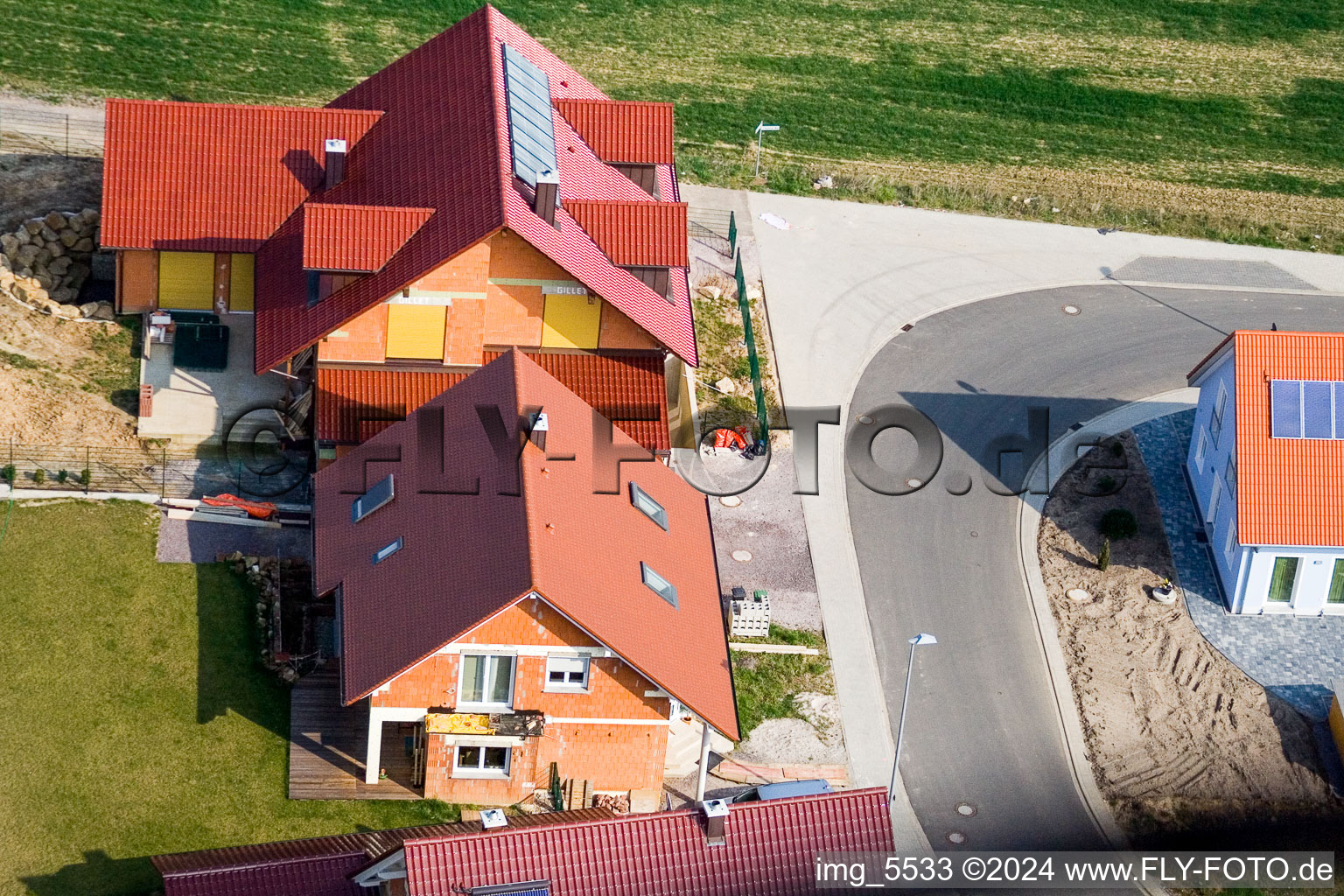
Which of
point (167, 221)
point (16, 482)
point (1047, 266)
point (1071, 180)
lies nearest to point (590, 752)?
point (16, 482)

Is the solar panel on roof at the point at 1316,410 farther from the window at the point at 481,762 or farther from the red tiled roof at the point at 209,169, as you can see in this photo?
the red tiled roof at the point at 209,169

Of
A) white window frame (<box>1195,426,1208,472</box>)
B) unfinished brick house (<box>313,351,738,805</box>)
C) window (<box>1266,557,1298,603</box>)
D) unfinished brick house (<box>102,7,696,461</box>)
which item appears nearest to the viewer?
unfinished brick house (<box>313,351,738,805</box>)

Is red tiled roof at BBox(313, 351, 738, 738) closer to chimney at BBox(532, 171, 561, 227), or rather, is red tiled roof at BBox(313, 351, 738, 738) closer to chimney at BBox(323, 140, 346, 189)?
chimney at BBox(532, 171, 561, 227)

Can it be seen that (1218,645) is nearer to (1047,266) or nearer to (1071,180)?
(1047,266)

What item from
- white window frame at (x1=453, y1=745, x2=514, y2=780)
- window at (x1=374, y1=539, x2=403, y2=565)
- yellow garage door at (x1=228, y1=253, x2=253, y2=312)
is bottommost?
white window frame at (x1=453, y1=745, x2=514, y2=780)

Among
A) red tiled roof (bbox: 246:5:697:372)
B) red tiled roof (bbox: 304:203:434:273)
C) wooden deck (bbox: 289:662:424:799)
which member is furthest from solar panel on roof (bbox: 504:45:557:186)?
wooden deck (bbox: 289:662:424:799)

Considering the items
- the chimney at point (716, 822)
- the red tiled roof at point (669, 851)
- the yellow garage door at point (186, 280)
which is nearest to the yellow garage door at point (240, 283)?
the yellow garage door at point (186, 280)

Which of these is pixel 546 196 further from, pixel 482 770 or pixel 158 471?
pixel 482 770
